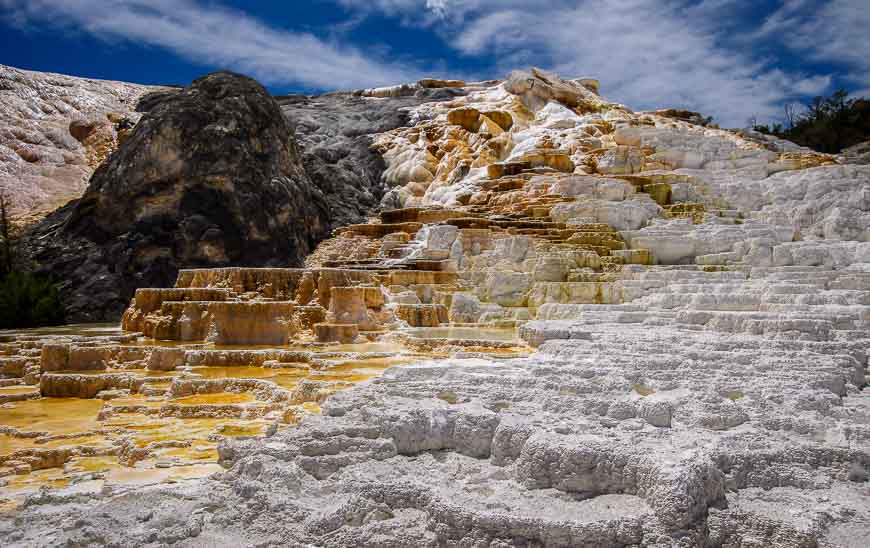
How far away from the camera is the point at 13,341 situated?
28.6 ft

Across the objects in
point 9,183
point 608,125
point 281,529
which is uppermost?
point 608,125

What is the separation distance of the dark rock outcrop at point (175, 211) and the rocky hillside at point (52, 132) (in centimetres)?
423

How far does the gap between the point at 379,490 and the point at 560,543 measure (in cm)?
89

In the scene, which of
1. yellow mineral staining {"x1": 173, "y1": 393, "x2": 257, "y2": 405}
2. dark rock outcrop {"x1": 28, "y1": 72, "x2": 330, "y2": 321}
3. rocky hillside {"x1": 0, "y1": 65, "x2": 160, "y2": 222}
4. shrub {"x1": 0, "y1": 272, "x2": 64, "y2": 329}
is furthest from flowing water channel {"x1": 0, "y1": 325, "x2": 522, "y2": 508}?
rocky hillside {"x1": 0, "y1": 65, "x2": 160, "y2": 222}

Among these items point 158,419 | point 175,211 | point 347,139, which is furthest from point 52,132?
point 158,419

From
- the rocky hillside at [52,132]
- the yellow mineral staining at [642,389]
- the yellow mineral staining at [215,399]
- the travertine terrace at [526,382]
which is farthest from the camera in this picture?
the rocky hillside at [52,132]

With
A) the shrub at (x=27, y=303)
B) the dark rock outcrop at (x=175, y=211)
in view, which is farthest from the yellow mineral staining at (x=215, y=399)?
the dark rock outcrop at (x=175, y=211)

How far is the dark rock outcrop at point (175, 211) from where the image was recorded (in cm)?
1493

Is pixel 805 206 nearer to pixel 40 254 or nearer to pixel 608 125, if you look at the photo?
pixel 608 125

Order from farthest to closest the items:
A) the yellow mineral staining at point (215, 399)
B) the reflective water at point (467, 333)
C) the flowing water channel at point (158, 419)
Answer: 1. the reflective water at point (467, 333)
2. the yellow mineral staining at point (215, 399)
3. the flowing water channel at point (158, 419)

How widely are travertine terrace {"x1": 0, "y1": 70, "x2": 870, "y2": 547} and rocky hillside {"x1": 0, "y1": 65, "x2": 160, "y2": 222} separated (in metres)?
11.7

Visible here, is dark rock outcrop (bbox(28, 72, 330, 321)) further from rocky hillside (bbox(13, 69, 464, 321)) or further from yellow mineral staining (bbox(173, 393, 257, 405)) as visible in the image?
yellow mineral staining (bbox(173, 393, 257, 405))

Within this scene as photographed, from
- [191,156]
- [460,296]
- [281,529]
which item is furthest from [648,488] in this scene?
[191,156]

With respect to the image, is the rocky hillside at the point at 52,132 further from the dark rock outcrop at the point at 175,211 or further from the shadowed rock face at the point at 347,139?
the shadowed rock face at the point at 347,139
